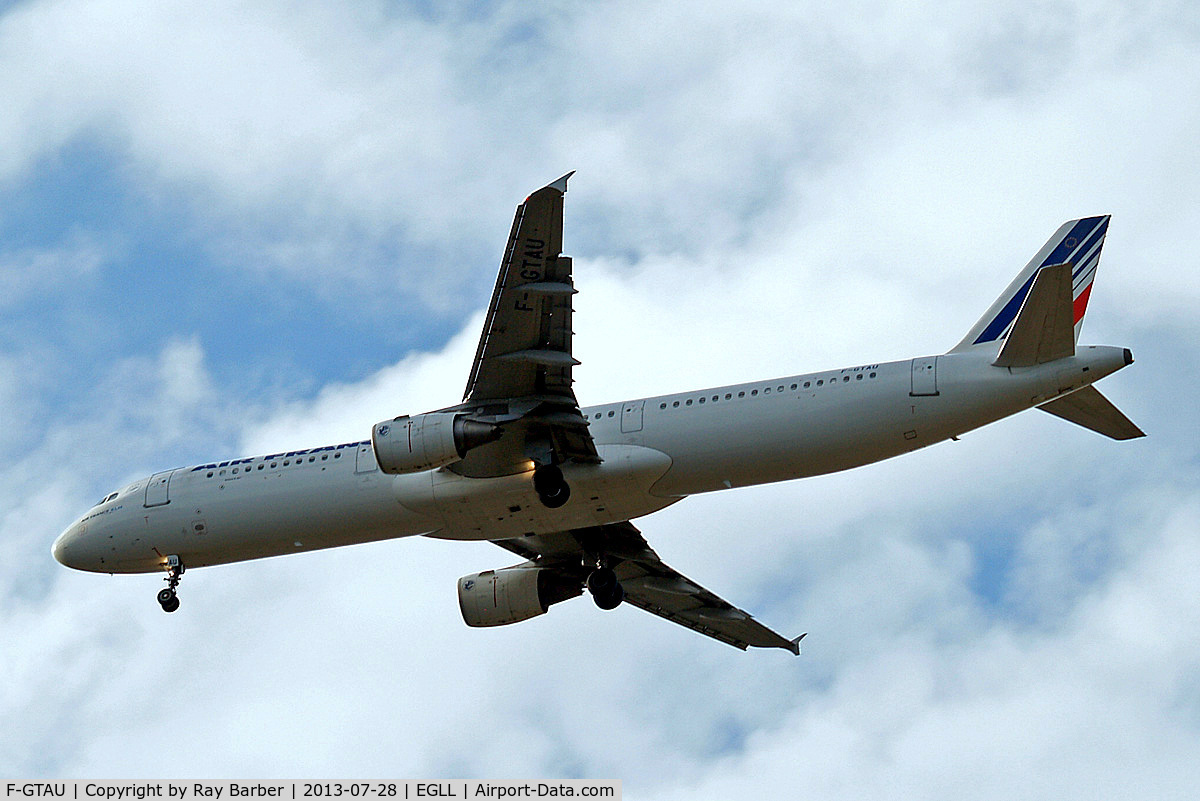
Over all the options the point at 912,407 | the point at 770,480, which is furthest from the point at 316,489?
the point at 912,407

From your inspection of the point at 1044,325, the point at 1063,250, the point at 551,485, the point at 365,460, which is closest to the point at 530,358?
the point at 551,485

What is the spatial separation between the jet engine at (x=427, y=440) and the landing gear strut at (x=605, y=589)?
7038 mm

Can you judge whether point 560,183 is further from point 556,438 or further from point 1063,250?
point 1063,250

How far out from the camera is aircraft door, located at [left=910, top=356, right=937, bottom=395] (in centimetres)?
2642

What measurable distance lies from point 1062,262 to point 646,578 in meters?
11.8

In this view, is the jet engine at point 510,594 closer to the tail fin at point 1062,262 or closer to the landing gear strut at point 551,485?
the landing gear strut at point 551,485

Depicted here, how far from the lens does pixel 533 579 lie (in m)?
33.3

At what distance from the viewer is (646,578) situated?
34.5m

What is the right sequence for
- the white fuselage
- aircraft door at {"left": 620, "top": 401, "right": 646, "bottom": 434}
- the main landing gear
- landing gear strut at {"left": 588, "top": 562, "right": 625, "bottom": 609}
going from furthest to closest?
landing gear strut at {"left": 588, "top": 562, "right": 625, "bottom": 609}, the main landing gear, aircraft door at {"left": 620, "top": 401, "right": 646, "bottom": 434}, the white fuselage

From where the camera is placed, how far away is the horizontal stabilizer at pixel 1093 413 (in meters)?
26.6

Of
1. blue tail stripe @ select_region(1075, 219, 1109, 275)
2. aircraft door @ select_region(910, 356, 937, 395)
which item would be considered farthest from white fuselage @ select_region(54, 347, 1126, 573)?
blue tail stripe @ select_region(1075, 219, 1109, 275)

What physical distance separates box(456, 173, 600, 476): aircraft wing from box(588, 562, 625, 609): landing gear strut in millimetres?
5247

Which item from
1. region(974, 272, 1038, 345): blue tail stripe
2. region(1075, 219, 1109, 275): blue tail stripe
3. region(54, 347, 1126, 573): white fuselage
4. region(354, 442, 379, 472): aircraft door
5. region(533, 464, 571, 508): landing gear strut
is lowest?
region(533, 464, 571, 508): landing gear strut

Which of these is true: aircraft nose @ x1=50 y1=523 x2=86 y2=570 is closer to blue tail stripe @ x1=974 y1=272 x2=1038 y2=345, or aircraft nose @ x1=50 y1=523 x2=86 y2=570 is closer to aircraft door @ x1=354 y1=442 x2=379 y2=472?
aircraft door @ x1=354 y1=442 x2=379 y2=472
